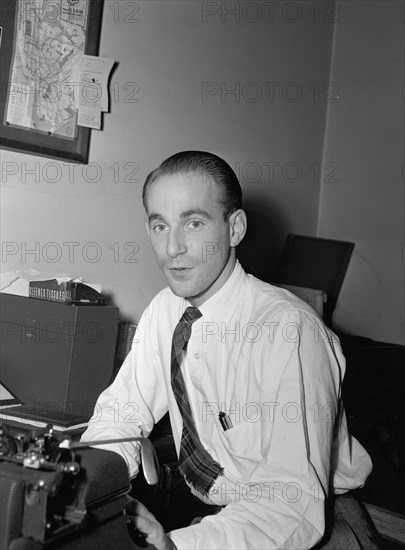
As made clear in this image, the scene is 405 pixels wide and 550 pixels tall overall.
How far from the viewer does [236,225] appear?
162cm

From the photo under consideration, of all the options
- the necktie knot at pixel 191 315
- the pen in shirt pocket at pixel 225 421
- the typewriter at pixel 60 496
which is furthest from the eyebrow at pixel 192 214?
the typewriter at pixel 60 496

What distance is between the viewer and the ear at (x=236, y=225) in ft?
5.27

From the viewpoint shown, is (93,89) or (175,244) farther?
(93,89)

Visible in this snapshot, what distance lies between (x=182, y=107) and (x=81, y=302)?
1.15 metres

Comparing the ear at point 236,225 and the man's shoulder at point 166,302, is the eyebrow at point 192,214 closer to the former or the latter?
the ear at point 236,225

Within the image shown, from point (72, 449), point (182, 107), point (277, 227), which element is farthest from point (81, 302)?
point (277, 227)

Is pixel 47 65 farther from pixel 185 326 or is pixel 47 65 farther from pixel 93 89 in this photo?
pixel 185 326

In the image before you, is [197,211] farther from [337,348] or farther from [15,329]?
[15,329]

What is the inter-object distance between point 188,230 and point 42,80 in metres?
0.89

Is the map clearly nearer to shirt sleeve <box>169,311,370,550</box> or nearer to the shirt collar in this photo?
the shirt collar

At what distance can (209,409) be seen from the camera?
1.52 metres

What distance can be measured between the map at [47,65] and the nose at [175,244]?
2.61 ft

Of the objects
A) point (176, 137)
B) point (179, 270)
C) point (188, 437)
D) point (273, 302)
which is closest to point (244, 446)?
point (188, 437)

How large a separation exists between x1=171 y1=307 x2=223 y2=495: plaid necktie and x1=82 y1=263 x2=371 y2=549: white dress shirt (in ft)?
0.06
